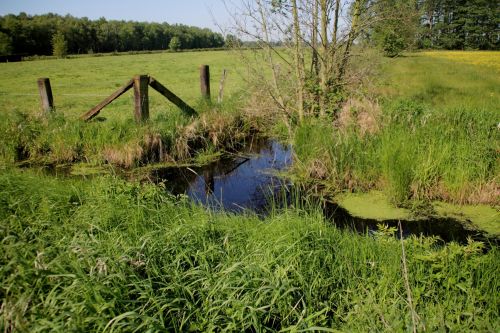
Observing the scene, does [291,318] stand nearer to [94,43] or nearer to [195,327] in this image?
[195,327]

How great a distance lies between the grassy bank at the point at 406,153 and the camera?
6.20 metres

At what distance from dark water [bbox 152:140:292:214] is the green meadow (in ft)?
1.96

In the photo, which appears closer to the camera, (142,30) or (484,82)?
(484,82)

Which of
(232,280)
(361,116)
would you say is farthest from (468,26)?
(232,280)

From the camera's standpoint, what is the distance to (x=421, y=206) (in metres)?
6.14

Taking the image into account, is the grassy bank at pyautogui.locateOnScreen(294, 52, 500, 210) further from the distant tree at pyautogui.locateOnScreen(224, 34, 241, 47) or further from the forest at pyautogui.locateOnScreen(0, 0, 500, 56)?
the forest at pyautogui.locateOnScreen(0, 0, 500, 56)

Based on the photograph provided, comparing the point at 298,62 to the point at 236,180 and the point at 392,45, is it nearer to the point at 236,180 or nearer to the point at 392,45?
the point at 392,45

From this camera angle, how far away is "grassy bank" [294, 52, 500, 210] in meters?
6.20

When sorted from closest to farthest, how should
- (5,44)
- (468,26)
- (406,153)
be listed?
(406,153) → (5,44) → (468,26)

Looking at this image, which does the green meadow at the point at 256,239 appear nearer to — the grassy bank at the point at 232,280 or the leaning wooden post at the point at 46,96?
the grassy bank at the point at 232,280

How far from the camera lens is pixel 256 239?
13.0ft

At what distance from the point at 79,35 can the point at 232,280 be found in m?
Answer: 95.8

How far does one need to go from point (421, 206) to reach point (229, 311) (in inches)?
186

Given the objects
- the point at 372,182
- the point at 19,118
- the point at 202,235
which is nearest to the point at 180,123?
the point at 19,118
